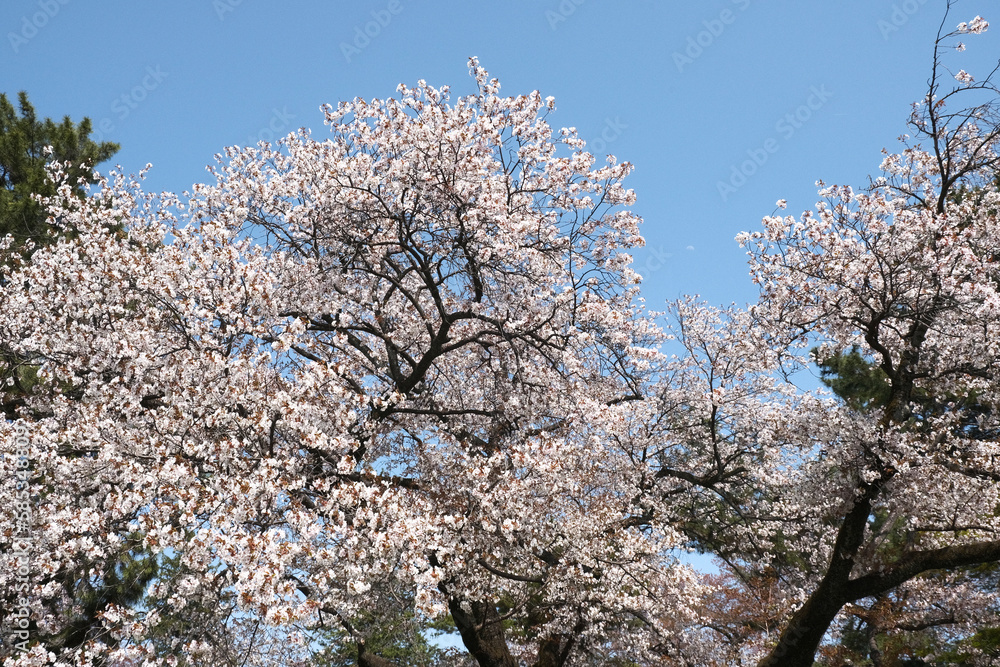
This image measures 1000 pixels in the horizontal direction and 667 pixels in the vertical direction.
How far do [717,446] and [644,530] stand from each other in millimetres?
2414

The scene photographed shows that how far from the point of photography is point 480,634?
37.3 ft

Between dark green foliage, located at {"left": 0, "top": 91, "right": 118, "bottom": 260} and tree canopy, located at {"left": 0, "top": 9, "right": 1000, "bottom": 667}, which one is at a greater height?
dark green foliage, located at {"left": 0, "top": 91, "right": 118, "bottom": 260}

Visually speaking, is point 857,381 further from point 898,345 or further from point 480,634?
point 480,634

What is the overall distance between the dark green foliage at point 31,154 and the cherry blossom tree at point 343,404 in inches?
180

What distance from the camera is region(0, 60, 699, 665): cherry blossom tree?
7062 millimetres

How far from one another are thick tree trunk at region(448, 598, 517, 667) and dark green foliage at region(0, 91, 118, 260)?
42.1 feet

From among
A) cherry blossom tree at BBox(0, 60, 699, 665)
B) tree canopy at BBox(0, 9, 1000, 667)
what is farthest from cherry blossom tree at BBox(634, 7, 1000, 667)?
cherry blossom tree at BBox(0, 60, 699, 665)

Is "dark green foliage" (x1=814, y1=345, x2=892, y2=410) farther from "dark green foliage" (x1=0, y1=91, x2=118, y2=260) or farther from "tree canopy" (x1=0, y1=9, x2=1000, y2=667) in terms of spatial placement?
"dark green foliage" (x1=0, y1=91, x2=118, y2=260)

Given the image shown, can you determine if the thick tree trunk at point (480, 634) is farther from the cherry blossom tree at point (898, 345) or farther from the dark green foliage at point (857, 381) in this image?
the dark green foliage at point (857, 381)

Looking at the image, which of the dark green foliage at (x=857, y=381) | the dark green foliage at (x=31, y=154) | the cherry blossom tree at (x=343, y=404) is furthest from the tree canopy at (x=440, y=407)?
the dark green foliage at (x=857, y=381)

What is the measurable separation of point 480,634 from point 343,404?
207 inches

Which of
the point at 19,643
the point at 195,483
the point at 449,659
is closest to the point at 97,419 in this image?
the point at 195,483

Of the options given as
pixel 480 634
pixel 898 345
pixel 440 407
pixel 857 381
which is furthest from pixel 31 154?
pixel 857 381

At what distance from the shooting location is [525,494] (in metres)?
9.45
